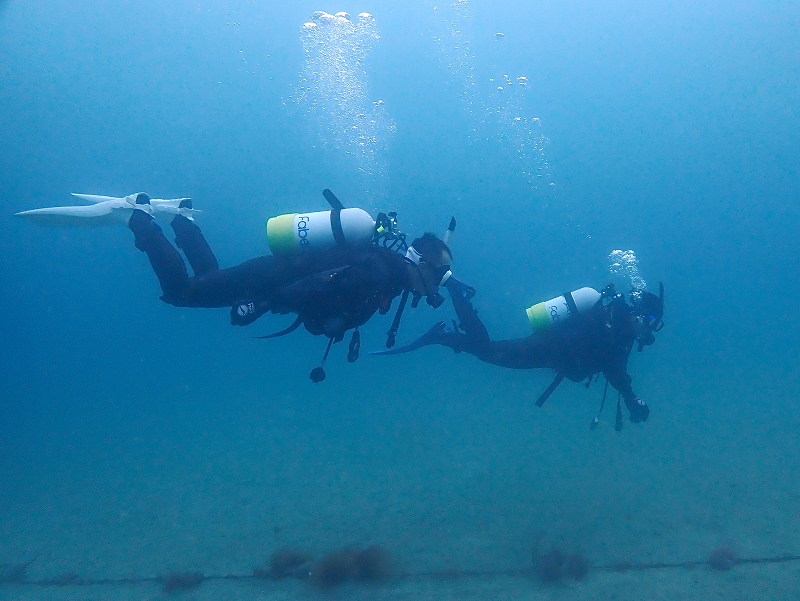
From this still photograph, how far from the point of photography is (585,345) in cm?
693

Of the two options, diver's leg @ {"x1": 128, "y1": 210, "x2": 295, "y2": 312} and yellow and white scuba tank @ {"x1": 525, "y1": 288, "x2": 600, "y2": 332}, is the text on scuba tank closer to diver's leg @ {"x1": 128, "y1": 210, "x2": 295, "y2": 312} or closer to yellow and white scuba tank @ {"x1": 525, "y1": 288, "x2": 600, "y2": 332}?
diver's leg @ {"x1": 128, "y1": 210, "x2": 295, "y2": 312}

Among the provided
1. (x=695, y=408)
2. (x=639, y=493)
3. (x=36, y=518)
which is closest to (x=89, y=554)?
(x=36, y=518)

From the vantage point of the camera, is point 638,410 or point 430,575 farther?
point 430,575

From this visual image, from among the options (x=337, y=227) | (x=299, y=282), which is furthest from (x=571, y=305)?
(x=299, y=282)

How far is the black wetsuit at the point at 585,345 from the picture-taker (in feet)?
22.1

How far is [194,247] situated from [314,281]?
1.91 metres

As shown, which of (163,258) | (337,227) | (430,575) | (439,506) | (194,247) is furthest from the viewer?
(439,506)

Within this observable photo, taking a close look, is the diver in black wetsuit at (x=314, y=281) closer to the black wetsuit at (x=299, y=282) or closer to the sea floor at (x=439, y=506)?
the black wetsuit at (x=299, y=282)

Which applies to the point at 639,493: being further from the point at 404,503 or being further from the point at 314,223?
the point at 314,223

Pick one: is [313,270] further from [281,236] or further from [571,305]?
[571,305]

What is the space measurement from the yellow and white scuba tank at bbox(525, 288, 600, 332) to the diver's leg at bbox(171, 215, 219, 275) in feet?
15.0

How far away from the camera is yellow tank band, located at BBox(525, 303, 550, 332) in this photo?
725cm

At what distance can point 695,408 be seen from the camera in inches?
835

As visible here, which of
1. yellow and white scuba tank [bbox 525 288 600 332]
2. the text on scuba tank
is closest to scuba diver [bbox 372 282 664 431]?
yellow and white scuba tank [bbox 525 288 600 332]
